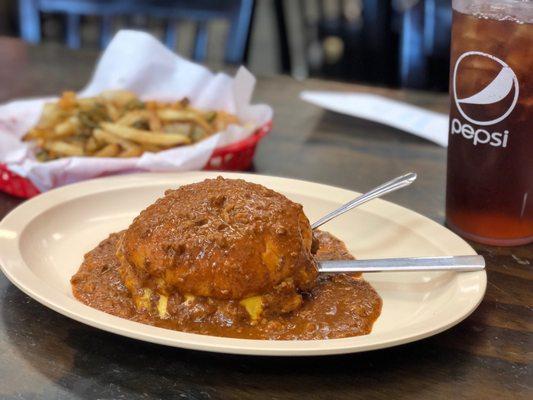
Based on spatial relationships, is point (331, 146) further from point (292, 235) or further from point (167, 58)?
point (292, 235)

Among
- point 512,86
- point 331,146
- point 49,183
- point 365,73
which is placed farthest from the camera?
point 365,73

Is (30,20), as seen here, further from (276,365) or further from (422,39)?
(276,365)

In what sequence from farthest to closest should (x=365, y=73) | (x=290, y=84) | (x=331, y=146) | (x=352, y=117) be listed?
(x=365, y=73), (x=290, y=84), (x=352, y=117), (x=331, y=146)

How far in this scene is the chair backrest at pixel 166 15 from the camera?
3.53 m

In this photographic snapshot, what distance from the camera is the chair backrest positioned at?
139 inches

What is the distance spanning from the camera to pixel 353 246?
5.71ft

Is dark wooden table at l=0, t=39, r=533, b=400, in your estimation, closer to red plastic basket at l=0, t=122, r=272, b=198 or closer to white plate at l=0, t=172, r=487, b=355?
white plate at l=0, t=172, r=487, b=355

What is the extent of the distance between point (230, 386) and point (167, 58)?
1529 millimetres

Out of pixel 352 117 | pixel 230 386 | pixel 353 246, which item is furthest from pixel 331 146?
pixel 230 386

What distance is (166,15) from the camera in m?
3.64

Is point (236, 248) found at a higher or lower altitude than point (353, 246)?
higher

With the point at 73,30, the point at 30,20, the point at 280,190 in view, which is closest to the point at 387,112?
the point at 280,190

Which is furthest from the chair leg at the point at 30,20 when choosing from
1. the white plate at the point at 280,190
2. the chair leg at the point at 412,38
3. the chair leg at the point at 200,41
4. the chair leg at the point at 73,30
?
the white plate at the point at 280,190

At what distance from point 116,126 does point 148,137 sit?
104mm
